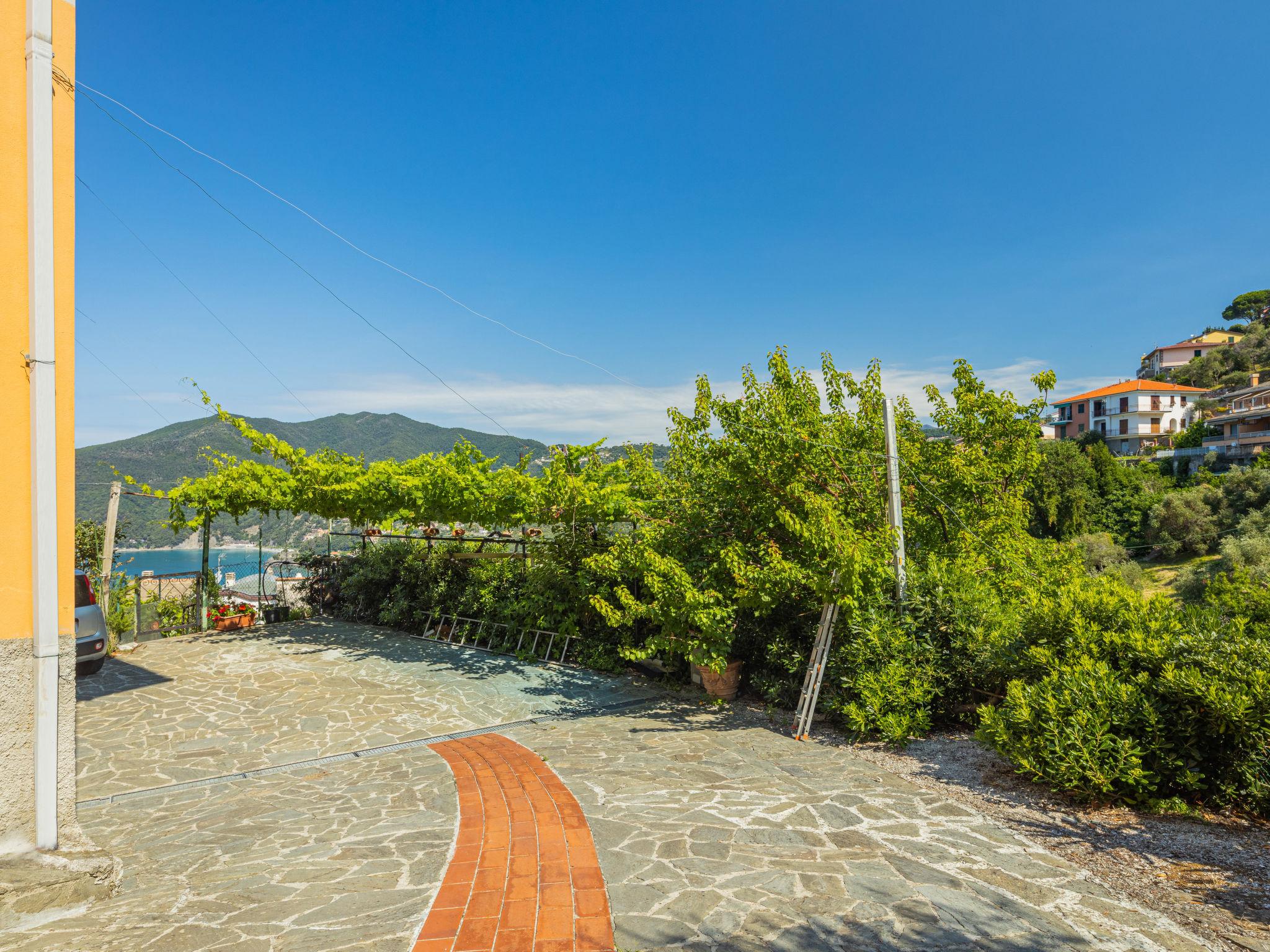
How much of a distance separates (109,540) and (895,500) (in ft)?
42.8

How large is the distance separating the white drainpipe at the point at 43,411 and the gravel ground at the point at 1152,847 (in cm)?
596

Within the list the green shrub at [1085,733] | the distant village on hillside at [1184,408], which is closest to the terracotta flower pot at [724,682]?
the green shrub at [1085,733]

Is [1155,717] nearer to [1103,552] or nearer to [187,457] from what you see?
[187,457]

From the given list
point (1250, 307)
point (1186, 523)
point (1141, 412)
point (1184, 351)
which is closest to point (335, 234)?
point (1186, 523)

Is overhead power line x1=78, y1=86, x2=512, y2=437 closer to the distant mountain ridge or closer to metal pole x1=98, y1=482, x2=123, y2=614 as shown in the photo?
the distant mountain ridge

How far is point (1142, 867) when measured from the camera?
162 inches

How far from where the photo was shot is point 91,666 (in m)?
9.95

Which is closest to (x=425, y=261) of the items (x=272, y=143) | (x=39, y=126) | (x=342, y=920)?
(x=272, y=143)

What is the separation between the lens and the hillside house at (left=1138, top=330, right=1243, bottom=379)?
87.9m

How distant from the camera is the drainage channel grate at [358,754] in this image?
574 cm

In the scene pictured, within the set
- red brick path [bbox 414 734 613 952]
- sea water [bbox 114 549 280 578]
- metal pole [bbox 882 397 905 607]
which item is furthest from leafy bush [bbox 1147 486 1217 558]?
red brick path [bbox 414 734 613 952]

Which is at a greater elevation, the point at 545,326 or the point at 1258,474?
the point at 545,326

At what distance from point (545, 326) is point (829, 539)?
832cm

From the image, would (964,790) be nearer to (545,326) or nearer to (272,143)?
(545,326)
